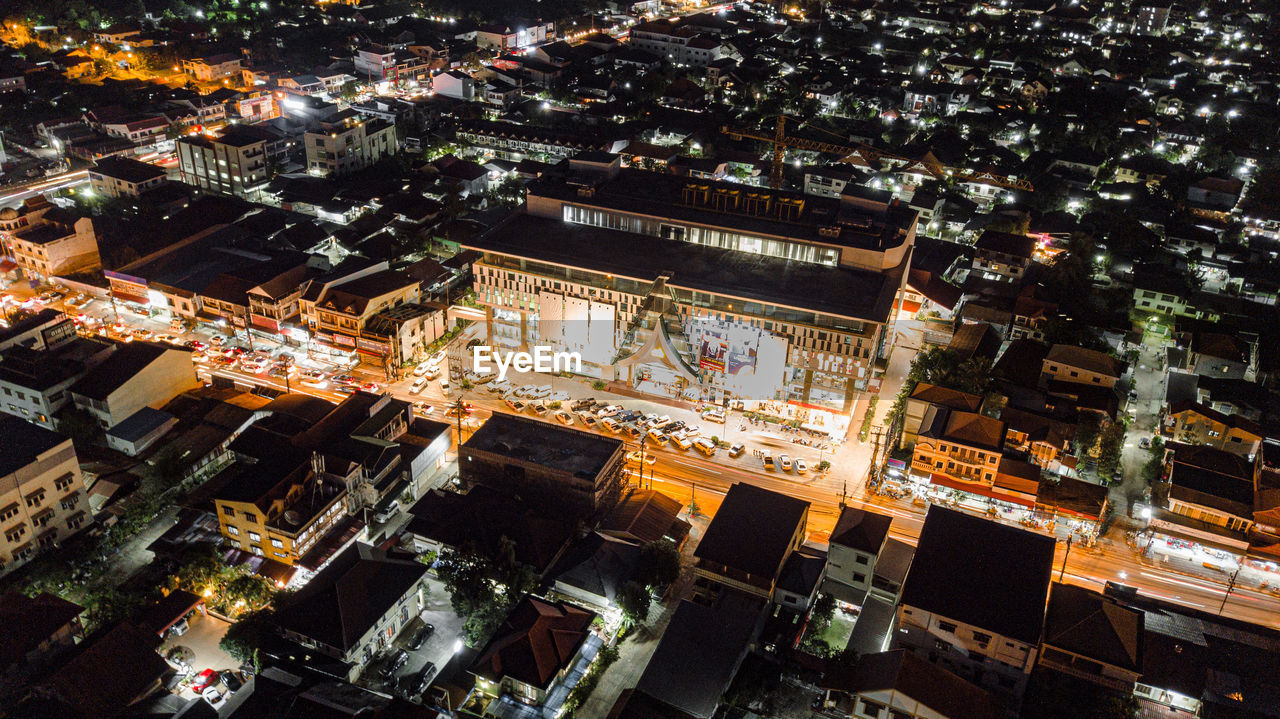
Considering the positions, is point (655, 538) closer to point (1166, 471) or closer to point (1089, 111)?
point (1166, 471)

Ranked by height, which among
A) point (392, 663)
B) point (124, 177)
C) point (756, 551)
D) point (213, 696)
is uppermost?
point (124, 177)

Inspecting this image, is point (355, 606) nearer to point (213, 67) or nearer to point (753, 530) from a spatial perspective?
point (753, 530)

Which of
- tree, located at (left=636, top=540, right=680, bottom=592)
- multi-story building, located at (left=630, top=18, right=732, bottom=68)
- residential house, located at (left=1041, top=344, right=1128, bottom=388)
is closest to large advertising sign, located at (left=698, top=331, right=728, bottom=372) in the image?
tree, located at (left=636, top=540, right=680, bottom=592)

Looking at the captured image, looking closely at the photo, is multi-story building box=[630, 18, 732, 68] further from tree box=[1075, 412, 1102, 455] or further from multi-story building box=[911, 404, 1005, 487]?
multi-story building box=[911, 404, 1005, 487]

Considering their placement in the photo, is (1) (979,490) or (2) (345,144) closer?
(1) (979,490)

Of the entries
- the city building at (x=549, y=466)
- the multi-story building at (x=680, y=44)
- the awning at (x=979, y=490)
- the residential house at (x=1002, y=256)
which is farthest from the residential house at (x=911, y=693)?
the multi-story building at (x=680, y=44)

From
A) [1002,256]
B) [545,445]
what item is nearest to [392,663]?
[545,445]

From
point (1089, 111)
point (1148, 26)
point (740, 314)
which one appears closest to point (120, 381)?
point (740, 314)
